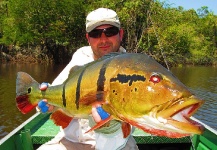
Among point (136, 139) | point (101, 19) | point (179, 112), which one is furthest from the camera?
point (136, 139)

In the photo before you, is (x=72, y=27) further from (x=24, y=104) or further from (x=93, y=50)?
(x=24, y=104)

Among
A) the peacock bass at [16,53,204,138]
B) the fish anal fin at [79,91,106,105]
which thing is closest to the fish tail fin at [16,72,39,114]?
the peacock bass at [16,53,204,138]

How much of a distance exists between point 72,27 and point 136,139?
36.7m

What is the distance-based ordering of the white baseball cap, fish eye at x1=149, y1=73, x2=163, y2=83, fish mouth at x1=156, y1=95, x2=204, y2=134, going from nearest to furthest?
fish mouth at x1=156, y1=95, x2=204, y2=134, fish eye at x1=149, y1=73, x2=163, y2=83, the white baseball cap

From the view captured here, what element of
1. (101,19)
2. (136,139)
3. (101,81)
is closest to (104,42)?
(101,19)

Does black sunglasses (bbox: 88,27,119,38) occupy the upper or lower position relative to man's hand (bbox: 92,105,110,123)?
upper

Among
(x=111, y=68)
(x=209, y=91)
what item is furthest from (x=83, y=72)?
(x=209, y=91)

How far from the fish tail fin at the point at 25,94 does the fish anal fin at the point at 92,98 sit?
0.66m

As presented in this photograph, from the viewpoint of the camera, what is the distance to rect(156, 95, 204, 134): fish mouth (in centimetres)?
171

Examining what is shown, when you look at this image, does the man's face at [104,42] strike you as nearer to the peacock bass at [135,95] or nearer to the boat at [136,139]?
the peacock bass at [135,95]

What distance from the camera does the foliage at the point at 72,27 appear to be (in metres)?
34.0

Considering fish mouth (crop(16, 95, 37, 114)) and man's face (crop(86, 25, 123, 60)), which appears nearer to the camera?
fish mouth (crop(16, 95, 37, 114))

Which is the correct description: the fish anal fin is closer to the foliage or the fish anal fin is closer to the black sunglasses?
the black sunglasses

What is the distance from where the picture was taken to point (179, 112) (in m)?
1.74
